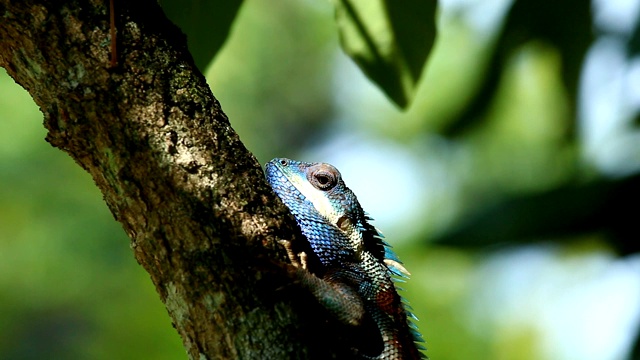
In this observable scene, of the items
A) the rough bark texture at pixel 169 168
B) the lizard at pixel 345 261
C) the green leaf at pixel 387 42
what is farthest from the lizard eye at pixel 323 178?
the rough bark texture at pixel 169 168

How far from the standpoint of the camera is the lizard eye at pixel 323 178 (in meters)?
3.73

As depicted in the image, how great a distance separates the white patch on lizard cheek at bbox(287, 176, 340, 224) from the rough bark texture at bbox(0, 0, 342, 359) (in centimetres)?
114

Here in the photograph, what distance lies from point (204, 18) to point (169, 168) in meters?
1.44

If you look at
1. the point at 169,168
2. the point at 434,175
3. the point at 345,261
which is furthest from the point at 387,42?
the point at 434,175

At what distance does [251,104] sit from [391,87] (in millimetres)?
11073

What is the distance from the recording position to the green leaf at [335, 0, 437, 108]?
12.0 feet

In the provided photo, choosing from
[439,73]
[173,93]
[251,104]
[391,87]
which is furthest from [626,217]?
[251,104]

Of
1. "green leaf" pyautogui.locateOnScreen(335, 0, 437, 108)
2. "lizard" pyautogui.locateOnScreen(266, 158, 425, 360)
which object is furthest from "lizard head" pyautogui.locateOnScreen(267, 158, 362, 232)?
"green leaf" pyautogui.locateOnScreen(335, 0, 437, 108)

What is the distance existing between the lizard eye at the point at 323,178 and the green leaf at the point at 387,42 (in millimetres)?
440

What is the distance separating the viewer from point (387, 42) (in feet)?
12.2

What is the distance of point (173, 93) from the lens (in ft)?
7.88

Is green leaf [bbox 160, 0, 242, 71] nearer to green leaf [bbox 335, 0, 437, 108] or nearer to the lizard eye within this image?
green leaf [bbox 335, 0, 437, 108]

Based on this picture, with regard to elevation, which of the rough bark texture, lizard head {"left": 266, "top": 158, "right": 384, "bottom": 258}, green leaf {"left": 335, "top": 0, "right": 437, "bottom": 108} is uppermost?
green leaf {"left": 335, "top": 0, "right": 437, "bottom": 108}

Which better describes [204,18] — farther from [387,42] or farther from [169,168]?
[169,168]
